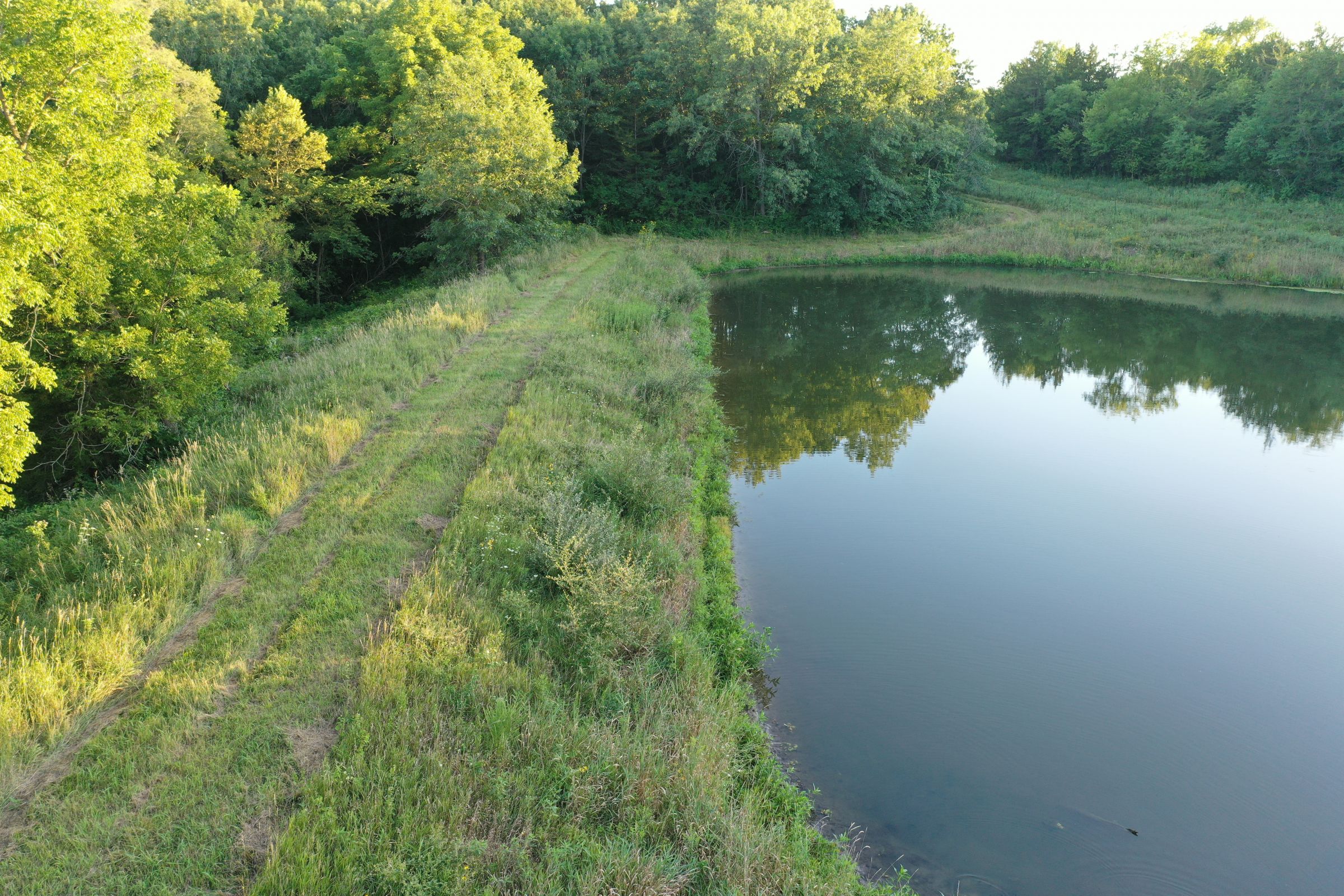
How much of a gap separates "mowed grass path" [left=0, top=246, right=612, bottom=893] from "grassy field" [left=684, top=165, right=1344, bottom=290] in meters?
32.0

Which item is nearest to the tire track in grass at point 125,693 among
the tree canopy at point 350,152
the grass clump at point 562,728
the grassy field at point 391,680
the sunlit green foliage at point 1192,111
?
the grassy field at point 391,680

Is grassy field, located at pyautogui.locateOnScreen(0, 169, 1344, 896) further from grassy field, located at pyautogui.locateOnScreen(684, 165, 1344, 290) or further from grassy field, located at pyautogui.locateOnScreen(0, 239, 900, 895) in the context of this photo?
grassy field, located at pyautogui.locateOnScreen(684, 165, 1344, 290)

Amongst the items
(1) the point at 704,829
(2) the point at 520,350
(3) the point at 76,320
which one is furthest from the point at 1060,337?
(3) the point at 76,320

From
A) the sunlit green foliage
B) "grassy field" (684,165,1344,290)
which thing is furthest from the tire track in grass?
the sunlit green foliage

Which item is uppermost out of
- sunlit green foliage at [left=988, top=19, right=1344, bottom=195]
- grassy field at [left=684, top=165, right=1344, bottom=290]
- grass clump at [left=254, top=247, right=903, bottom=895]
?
sunlit green foliage at [left=988, top=19, right=1344, bottom=195]

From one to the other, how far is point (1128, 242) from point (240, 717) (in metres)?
46.8

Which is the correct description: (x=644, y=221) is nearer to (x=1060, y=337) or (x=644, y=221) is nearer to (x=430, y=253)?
(x=430, y=253)

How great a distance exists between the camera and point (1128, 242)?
Answer: 4084 cm

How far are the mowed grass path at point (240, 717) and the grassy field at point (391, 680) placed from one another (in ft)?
0.07

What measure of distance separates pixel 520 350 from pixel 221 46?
3856cm

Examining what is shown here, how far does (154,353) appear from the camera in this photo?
13406mm

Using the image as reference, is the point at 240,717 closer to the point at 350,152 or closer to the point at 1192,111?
the point at 350,152

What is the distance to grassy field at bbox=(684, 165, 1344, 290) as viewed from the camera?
36.7m

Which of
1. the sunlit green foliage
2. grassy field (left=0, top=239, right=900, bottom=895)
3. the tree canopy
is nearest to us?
grassy field (left=0, top=239, right=900, bottom=895)
